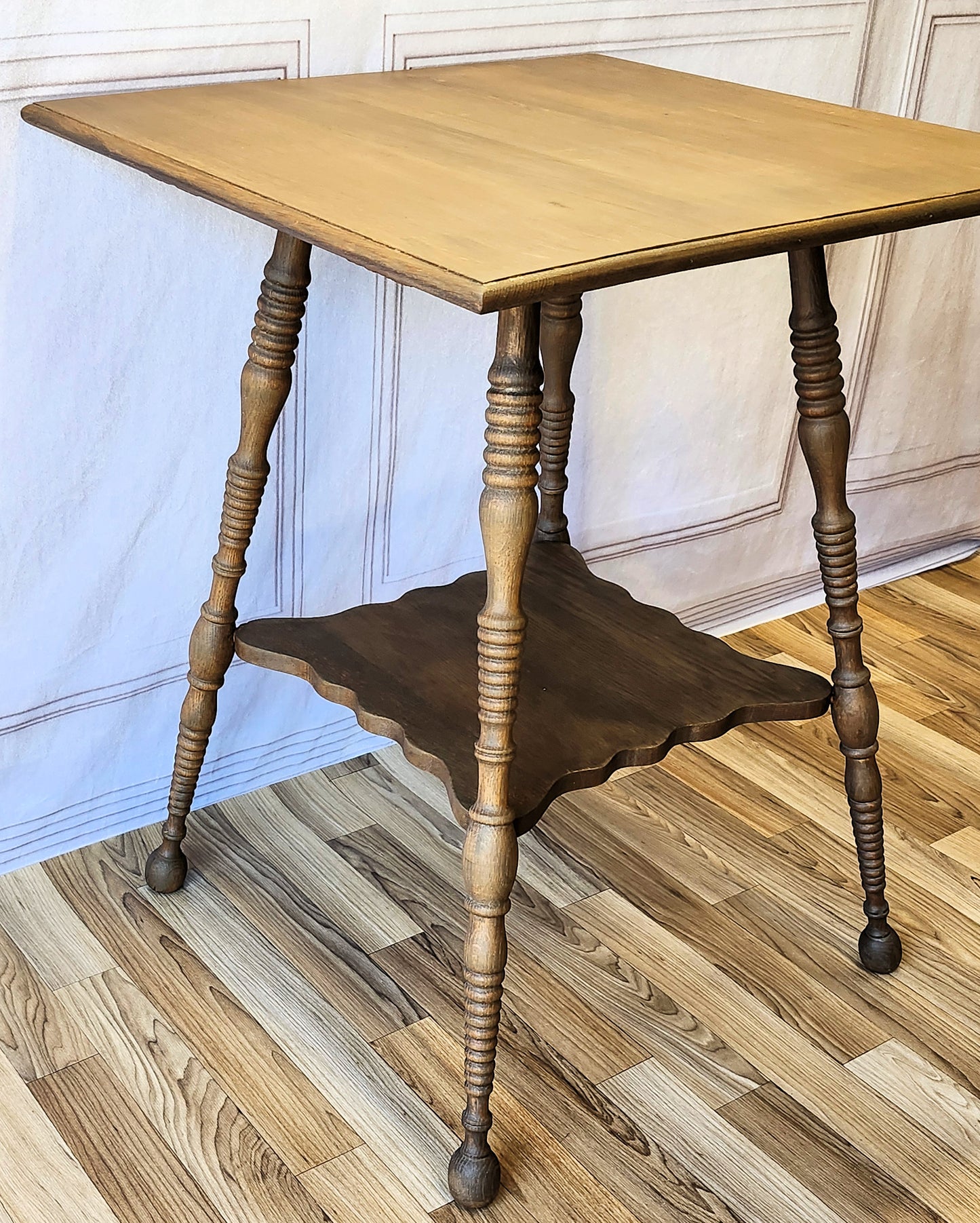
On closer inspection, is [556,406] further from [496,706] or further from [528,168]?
[496,706]

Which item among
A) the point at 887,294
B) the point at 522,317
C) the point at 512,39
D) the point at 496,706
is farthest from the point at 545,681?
the point at 887,294

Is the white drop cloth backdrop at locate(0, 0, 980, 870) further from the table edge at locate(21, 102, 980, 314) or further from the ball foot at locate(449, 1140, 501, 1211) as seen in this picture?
the ball foot at locate(449, 1140, 501, 1211)

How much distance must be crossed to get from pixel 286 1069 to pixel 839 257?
58.4 inches

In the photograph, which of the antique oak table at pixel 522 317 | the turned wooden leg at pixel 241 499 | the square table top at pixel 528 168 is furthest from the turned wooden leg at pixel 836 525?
the turned wooden leg at pixel 241 499

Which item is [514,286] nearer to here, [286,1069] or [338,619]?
[338,619]

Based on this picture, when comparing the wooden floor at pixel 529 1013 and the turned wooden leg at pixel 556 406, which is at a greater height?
the turned wooden leg at pixel 556 406

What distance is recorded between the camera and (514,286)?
93 centimetres

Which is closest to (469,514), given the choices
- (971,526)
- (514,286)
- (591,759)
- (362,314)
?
(362,314)

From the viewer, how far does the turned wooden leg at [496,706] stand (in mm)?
1107

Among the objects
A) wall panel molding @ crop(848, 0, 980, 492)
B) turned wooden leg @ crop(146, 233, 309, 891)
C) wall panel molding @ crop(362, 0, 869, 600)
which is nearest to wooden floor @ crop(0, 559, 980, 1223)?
turned wooden leg @ crop(146, 233, 309, 891)

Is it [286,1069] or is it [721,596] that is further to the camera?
[721,596]

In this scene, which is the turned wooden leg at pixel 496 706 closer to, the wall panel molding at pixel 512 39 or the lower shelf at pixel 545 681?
the lower shelf at pixel 545 681

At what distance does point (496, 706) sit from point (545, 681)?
0.30 metres

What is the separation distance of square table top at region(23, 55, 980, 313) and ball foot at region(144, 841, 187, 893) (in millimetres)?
803
